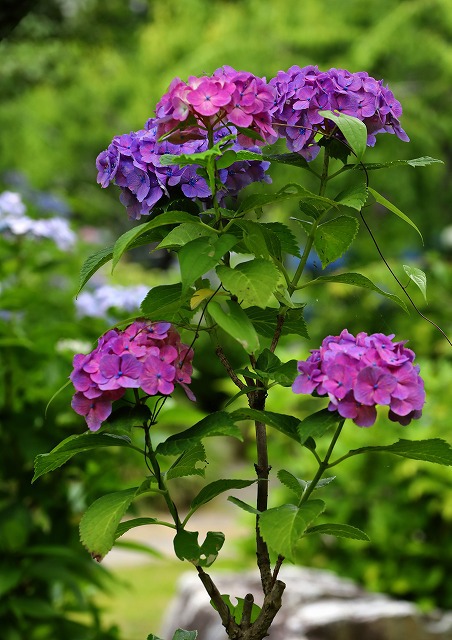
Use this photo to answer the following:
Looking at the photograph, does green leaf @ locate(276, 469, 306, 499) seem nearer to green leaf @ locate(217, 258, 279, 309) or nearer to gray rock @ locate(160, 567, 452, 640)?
green leaf @ locate(217, 258, 279, 309)

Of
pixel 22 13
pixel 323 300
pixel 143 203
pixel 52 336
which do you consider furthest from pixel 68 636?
pixel 323 300

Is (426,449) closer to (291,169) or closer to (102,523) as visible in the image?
(102,523)

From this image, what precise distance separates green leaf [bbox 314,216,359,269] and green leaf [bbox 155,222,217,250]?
151 mm

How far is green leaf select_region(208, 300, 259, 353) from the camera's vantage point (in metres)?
1.03

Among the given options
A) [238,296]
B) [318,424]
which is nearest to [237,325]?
[238,296]

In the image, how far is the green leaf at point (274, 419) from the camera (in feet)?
3.58

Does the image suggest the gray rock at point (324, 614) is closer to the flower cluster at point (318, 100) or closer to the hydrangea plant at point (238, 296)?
the hydrangea plant at point (238, 296)

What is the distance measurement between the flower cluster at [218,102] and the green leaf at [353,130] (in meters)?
0.08

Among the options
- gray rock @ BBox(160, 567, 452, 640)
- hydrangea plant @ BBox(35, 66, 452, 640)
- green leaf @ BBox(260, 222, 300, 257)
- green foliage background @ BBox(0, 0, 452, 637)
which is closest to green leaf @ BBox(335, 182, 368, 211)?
hydrangea plant @ BBox(35, 66, 452, 640)

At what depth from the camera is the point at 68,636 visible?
291 cm

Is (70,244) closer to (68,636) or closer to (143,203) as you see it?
(68,636)

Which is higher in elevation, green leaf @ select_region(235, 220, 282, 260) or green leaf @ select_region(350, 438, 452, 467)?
green leaf @ select_region(235, 220, 282, 260)

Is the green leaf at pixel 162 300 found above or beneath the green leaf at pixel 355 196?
beneath

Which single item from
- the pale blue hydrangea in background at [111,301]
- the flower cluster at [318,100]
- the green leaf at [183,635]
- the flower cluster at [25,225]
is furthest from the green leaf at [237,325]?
the flower cluster at [25,225]
